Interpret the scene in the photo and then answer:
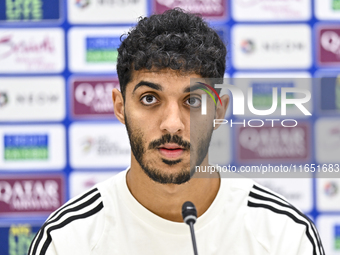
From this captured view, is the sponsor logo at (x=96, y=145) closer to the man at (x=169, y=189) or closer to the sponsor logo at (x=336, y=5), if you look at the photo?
the man at (x=169, y=189)

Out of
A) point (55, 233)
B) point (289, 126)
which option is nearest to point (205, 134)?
point (55, 233)

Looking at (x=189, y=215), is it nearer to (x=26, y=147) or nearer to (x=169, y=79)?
(x=169, y=79)

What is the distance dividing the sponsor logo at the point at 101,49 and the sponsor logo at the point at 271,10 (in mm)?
634

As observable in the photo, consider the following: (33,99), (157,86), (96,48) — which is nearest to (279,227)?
(157,86)

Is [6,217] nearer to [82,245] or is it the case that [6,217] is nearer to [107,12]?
[82,245]

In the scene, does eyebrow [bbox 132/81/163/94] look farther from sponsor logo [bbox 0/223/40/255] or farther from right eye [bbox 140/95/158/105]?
sponsor logo [bbox 0/223/40/255]

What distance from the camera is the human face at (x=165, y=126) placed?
2.88 feet

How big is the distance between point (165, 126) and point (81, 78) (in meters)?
0.91

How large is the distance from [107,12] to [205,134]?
0.98 metres

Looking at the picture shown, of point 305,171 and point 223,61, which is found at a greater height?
point 223,61

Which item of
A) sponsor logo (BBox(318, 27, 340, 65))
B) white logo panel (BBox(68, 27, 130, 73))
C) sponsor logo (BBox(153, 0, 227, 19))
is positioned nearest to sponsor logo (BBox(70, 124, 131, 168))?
white logo panel (BBox(68, 27, 130, 73))

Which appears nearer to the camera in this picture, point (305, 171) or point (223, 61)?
point (223, 61)

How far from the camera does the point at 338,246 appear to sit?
1642 mm

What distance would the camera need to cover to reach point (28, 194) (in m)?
1.62
